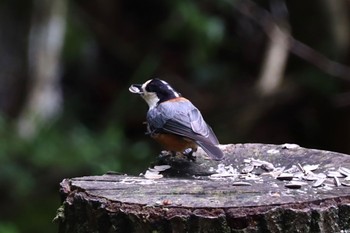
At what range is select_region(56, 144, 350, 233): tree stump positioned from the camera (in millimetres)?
2625

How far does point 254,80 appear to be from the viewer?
8414 mm

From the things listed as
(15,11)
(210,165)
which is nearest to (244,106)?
(15,11)

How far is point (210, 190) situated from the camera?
291cm

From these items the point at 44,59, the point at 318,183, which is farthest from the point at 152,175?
the point at 44,59

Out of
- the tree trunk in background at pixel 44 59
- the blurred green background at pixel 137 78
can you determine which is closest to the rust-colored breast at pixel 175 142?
the blurred green background at pixel 137 78

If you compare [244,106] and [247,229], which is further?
[244,106]

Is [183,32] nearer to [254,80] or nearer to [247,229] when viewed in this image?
[254,80]

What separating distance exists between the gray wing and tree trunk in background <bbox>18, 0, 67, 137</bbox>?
326cm

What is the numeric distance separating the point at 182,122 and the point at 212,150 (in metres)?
0.22

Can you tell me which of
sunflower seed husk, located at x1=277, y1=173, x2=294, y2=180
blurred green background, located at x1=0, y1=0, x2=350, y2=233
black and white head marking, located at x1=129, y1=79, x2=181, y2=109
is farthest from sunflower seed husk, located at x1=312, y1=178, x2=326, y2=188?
blurred green background, located at x1=0, y1=0, x2=350, y2=233

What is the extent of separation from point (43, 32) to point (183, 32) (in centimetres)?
126

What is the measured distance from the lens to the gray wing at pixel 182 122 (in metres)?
3.46

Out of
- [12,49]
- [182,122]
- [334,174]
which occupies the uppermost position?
[12,49]

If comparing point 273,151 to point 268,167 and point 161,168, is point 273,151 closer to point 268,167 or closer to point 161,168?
point 268,167
